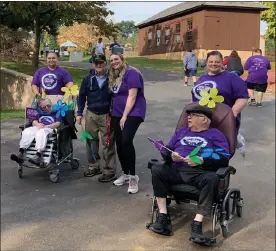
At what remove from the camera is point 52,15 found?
74.8 feet

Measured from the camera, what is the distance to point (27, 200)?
227 inches

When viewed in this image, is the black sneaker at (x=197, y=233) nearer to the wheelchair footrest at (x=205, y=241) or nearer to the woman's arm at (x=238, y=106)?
the wheelchair footrest at (x=205, y=241)

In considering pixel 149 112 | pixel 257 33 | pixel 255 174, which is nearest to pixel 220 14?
pixel 257 33

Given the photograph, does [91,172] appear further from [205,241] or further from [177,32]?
[177,32]

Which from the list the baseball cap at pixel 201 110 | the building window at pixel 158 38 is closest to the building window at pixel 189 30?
the building window at pixel 158 38

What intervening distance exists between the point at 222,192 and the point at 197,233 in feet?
1.62

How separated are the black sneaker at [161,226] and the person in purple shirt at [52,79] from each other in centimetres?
324

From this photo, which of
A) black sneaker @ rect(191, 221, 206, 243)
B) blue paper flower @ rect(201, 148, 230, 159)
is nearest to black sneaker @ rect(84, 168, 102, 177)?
blue paper flower @ rect(201, 148, 230, 159)

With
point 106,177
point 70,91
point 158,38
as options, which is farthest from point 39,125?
point 158,38

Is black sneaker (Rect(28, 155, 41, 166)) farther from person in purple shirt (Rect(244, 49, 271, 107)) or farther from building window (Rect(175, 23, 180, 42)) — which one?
building window (Rect(175, 23, 180, 42))

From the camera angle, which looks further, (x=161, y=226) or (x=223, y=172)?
(x=161, y=226)

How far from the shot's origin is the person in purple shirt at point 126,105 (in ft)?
19.2

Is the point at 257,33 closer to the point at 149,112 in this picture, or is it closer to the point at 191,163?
the point at 149,112

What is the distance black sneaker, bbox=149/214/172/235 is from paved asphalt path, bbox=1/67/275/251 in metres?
0.07
